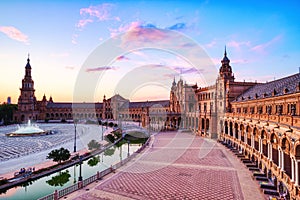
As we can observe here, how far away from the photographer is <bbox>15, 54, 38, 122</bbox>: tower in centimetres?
10319

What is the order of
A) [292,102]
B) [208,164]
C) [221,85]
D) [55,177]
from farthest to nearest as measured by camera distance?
[221,85], [208,164], [55,177], [292,102]

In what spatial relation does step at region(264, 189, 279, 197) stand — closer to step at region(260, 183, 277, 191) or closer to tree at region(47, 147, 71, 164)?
step at region(260, 183, 277, 191)

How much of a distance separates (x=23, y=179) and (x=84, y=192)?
9.04 m

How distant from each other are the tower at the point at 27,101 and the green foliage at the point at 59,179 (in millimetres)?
91336

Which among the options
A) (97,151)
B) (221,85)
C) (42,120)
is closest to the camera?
(97,151)

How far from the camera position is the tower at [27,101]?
339 ft

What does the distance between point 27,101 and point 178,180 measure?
10519 cm

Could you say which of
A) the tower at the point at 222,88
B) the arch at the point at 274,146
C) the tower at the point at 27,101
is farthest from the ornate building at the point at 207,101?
the tower at the point at 27,101

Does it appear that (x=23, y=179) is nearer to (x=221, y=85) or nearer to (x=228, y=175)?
(x=228, y=175)

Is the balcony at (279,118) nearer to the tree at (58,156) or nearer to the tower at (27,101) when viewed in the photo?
the tree at (58,156)

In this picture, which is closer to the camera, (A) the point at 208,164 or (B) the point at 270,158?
(B) the point at 270,158

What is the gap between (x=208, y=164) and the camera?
28625 mm

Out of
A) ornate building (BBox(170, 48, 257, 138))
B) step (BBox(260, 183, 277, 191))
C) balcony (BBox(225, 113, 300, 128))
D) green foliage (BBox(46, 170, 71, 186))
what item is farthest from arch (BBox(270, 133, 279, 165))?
ornate building (BBox(170, 48, 257, 138))

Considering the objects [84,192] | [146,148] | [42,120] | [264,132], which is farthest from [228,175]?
[42,120]
